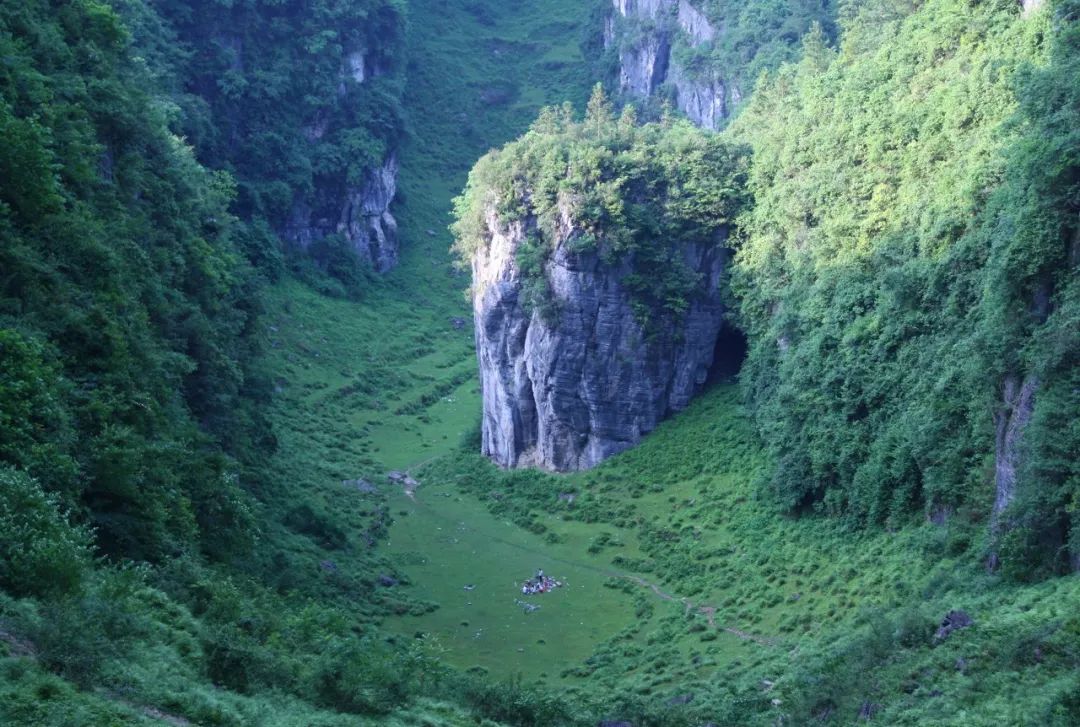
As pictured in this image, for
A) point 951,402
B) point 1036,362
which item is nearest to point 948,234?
point 951,402

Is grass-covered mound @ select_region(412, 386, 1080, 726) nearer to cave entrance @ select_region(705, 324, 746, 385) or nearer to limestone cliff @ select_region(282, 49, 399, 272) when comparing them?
cave entrance @ select_region(705, 324, 746, 385)

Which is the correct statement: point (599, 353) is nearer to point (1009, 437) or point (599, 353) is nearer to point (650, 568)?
point (650, 568)

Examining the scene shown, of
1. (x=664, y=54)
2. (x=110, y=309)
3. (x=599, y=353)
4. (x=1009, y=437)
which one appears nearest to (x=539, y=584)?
(x=599, y=353)

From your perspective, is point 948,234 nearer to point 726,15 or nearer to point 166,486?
point 166,486

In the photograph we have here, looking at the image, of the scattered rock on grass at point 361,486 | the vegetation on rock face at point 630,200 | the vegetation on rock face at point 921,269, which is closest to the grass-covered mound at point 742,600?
the vegetation on rock face at point 921,269

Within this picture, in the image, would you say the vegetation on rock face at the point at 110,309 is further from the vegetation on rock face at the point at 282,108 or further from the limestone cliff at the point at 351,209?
the limestone cliff at the point at 351,209
